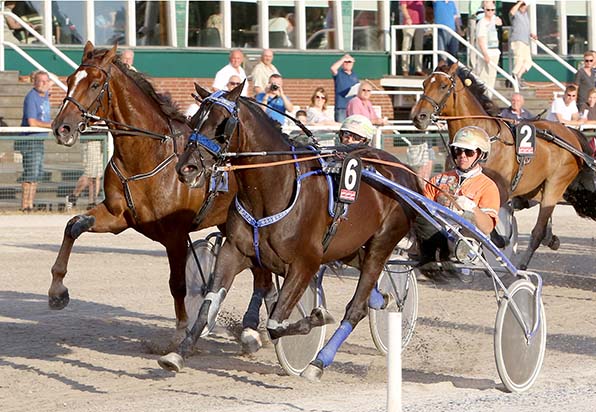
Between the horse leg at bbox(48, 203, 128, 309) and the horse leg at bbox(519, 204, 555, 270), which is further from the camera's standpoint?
the horse leg at bbox(519, 204, 555, 270)


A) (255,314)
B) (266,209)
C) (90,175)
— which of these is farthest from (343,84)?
(266,209)

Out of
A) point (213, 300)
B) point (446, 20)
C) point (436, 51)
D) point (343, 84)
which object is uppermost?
point (446, 20)

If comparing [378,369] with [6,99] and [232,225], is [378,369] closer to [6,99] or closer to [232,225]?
[232,225]

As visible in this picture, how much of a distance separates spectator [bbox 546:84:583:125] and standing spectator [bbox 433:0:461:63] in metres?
3.68

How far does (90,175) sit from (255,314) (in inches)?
319

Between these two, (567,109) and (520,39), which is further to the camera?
(520,39)

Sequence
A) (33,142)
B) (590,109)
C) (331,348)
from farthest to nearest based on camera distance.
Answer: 1. (590,109)
2. (33,142)
3. (331,348)

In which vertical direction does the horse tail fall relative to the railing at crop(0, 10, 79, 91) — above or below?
below

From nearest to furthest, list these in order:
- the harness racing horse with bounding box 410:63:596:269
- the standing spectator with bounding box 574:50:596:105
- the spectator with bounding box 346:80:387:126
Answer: the harness racing horse with bounding box 410:63:596:269
the spectator with bounding box 346:80:387:126
the standing spectator with bounding box 574:50:596:105

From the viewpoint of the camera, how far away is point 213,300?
7125 millimetres

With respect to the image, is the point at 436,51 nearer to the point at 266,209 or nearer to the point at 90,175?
the point at 90,175

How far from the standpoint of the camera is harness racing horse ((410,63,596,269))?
38.4 ft

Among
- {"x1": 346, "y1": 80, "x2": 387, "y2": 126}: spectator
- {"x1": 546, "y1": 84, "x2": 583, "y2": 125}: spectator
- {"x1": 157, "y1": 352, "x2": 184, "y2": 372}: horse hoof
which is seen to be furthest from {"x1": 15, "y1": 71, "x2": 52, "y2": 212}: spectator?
{"x1": 157, "y1": 352, "x2": 184, "y2": 372}: horse hoof

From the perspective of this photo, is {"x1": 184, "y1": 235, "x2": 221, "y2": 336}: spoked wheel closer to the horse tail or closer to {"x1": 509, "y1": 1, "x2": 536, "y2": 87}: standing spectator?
the horse tail
